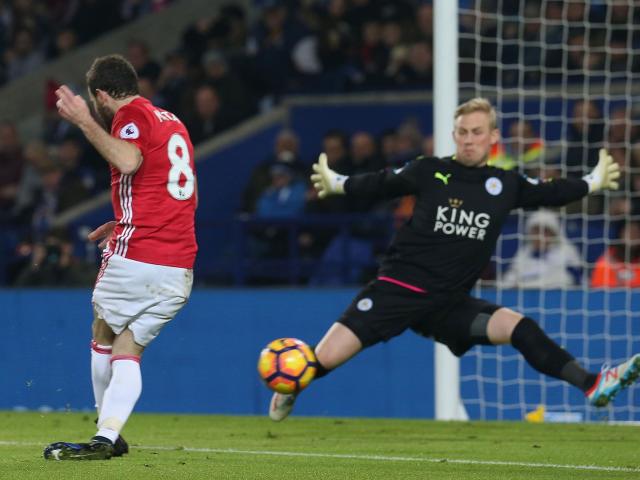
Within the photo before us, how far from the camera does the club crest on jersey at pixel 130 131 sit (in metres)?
6.61

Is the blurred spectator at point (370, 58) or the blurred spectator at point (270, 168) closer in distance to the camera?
the blurred spectator at point (270, 168)

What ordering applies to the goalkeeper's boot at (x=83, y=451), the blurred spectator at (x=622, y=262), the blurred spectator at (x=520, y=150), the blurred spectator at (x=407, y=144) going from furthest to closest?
the blurred spectator at (x=407, y=144) → the blurred spectator at (x=520, y=150) → the blurred spectator at (x=622, y=262) → the goalkeeper's boot at (x=83, y=451)

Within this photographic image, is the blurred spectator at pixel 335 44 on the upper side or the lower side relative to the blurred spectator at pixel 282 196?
upper

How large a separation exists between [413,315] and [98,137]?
2665 mm

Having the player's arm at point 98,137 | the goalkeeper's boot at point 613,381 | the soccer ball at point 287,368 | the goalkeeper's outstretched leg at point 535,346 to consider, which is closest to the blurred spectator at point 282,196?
the soccer ball at point 287,368

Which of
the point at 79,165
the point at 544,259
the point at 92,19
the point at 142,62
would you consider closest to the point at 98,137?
the point at 544,259

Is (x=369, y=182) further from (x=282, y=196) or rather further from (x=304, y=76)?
(x=304, y=76)

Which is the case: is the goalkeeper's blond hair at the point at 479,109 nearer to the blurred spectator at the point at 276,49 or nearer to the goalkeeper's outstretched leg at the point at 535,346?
the goalkeeper's outstretched leg at the point at 535,346

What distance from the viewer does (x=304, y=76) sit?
15.6 meters

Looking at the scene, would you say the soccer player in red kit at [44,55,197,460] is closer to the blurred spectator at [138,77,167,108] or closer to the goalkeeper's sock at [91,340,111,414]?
the goalkeeper's sock at [91,340,111,414]

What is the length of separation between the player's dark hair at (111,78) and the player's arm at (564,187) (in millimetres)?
2686

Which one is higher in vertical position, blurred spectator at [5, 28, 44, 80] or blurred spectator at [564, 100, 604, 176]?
blurred spectator at [5, 28, 44, 80]

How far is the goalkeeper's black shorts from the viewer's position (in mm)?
8375

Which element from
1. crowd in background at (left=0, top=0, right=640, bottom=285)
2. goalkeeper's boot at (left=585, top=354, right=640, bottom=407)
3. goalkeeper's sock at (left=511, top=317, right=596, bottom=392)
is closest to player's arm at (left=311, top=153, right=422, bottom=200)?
goalkeeper's sock at (left=511, top=317, right=596, bottom=392)
